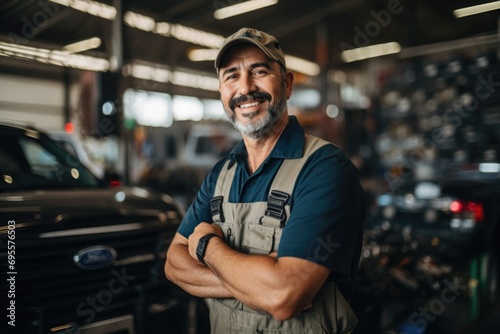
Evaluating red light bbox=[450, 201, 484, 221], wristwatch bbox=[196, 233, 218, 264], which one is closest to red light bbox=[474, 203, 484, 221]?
red light bbox=[450, 201, 484, 221]

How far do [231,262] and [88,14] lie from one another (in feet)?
9.33

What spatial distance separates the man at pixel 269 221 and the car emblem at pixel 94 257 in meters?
0.57

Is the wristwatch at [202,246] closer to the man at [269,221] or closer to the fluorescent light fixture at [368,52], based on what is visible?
the man at [269,221]

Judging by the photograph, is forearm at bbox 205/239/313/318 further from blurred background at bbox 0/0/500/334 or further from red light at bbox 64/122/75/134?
red light at bbox 64/122/75/134

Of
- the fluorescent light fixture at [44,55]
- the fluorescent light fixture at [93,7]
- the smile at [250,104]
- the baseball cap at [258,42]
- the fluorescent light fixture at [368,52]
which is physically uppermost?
the fluorescent light fixture at [368,52]

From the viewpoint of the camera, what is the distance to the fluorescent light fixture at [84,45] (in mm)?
3261

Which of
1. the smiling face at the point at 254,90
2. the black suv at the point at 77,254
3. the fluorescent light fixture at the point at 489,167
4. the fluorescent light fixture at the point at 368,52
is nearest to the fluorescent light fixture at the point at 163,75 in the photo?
the black suv at the point at 77,254

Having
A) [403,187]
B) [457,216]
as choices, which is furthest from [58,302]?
[403,187]

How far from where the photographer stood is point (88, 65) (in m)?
3.91

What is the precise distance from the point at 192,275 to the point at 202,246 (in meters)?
0.20

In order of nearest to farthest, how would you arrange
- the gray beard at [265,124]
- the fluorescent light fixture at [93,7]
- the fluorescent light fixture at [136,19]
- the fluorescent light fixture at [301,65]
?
the gray beard at [265,124]
the fluorescent light fixture at [93,7]
the fluorescent light fixture at [136,19]
the fluorescent light fixture at [301,65]

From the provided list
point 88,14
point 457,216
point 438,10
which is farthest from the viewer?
point 438,10

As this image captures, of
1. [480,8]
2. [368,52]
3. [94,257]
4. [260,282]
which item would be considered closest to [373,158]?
[480,8]

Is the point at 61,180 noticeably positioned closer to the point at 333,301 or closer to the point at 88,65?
the point at 88,65
